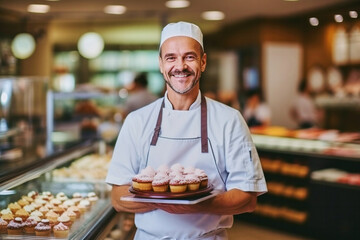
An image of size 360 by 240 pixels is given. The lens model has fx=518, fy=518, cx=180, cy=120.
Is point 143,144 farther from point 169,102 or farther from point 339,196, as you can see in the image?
point 339,196

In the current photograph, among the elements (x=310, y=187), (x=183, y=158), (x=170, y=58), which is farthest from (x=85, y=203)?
(x=310, y=187)

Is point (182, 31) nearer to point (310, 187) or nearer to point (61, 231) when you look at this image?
point (61, 231)

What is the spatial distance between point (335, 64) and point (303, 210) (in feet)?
14.9

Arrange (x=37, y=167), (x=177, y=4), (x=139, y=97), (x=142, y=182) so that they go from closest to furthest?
(x=142, y=182), (x=37, y=167), (x=139, y=97), (x=177, y=4)

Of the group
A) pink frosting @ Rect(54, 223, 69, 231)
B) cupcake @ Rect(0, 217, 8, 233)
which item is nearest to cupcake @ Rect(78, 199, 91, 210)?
pink frosting @ Rect(54, 223, 69, 231)

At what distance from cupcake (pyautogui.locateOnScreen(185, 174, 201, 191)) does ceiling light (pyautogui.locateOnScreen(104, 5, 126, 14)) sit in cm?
731

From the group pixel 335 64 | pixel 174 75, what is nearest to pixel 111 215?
pixel 174 75

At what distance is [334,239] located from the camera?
5801 mm

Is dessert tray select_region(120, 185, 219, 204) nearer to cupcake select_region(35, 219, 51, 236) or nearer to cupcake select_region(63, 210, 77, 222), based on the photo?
cupcake select_region(35, 219, 51, 236)

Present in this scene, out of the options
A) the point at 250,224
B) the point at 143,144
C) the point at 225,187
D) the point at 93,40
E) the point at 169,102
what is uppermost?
the point at 93,40

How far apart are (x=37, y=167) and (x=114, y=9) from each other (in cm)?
598

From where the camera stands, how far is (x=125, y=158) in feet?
7.86

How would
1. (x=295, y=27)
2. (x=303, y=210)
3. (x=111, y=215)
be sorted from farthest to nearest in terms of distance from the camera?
1. (x=295, y=27)
2. (x=303, y=210)
3. (x=111, y=215)

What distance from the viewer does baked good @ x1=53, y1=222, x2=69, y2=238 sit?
294 centimetres
